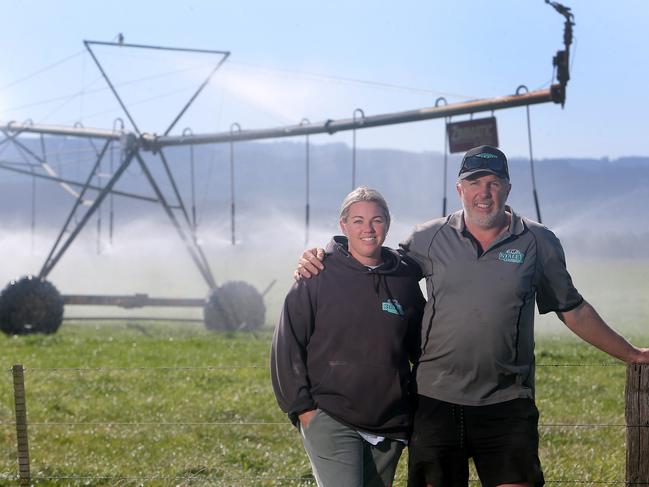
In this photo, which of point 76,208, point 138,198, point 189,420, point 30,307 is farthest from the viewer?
point 76,208

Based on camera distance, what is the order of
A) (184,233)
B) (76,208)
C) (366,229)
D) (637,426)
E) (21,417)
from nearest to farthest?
(366,229), (637,426), (21,417), (76,208), (184,233)

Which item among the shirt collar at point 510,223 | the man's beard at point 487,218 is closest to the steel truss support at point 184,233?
the shirt collar at point 510,223

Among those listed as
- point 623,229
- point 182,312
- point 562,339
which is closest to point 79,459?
point 562,339

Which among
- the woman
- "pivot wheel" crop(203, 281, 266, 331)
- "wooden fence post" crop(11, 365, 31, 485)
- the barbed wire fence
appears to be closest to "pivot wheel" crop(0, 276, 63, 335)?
"pivot wheel" crop(203, 281, 266, 331)

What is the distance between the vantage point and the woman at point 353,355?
13.8ft

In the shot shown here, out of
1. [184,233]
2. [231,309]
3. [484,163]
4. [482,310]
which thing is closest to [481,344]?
[482,310]

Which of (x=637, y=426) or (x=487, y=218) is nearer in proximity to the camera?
(x=487, y=218)

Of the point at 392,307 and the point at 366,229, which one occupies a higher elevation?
the point at 366,229

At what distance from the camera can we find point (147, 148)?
20.0m

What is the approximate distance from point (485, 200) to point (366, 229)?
1.75 ft

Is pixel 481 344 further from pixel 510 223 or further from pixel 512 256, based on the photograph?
pixel 510 223

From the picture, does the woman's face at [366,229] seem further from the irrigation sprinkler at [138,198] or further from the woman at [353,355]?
the irrigation sprinkler at [138,198]

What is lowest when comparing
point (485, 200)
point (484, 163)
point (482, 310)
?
point (482, 310)

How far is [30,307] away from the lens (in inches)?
738
